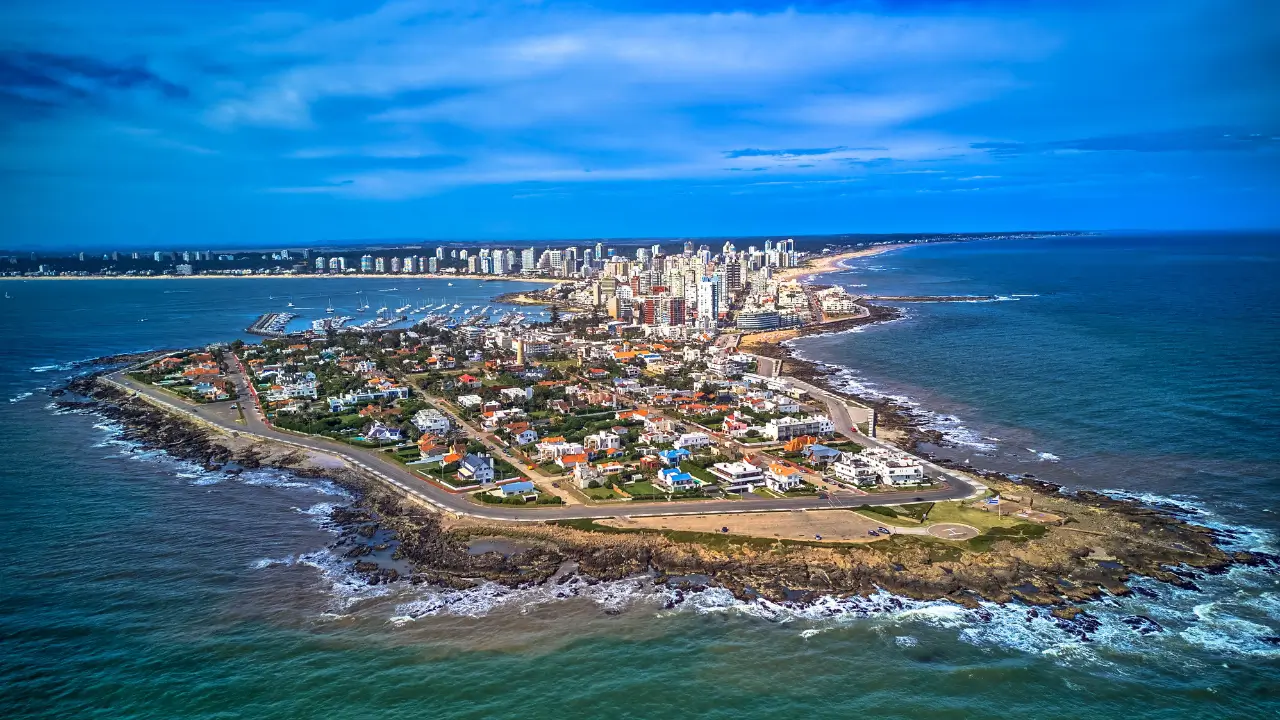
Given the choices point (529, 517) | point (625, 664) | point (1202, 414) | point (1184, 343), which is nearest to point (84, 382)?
point (529, 517)

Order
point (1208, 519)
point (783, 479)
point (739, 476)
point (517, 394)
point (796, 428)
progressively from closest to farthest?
point (1208, 519) → point (783, 479) → point (739, 476) → point (796, 428) → point (517, 394)

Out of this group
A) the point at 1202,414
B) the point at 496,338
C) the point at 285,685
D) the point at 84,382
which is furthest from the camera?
the point at 496,338

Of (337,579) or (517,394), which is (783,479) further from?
(517,394)

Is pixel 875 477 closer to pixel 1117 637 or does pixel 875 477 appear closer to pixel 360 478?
pixel 1117 637

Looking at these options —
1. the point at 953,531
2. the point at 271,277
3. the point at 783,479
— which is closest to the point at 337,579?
the point at 783,479

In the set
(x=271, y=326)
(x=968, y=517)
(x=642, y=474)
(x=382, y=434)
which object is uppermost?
(x=271, y=326)

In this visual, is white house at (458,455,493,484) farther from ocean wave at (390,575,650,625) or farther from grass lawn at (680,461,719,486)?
ocean wave at (390,575,650,625)

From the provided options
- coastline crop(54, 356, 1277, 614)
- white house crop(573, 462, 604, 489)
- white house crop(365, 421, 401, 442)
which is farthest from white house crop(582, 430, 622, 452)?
white house crop(365, 421, 401, 442)
